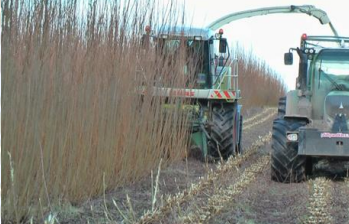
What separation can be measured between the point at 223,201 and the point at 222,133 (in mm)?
4273

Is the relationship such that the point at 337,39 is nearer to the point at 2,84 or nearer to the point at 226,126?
the point at 226,126

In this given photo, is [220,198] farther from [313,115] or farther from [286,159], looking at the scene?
[313,115]

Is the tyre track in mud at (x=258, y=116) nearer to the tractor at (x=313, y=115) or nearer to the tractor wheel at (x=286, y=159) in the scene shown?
the tractor at (x=313, y=115)

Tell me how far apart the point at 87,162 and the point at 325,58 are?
4.31 m

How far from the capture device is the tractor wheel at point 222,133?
432 inches

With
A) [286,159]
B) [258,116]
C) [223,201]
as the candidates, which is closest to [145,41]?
[286,159]

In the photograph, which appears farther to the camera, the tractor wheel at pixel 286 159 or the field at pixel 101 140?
the tractor wheel at pixel 286 159

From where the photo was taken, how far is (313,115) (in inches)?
374

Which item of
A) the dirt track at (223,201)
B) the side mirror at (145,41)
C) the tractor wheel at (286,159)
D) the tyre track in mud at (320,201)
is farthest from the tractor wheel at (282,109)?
the side mirror at (145,41)

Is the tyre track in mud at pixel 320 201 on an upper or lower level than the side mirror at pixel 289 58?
lower

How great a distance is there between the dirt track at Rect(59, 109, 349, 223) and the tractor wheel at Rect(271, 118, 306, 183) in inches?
6.2

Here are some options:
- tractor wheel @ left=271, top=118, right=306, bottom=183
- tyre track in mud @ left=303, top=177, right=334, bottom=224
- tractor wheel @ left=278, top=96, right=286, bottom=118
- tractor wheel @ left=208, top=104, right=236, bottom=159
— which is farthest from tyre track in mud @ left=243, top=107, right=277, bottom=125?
tyre track in mud @ left=303, top=177, right=334, bottom=224

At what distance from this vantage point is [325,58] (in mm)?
9484

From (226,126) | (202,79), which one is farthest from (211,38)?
(226,126)
